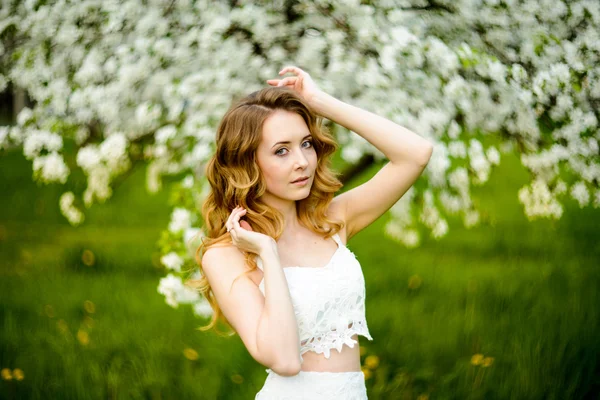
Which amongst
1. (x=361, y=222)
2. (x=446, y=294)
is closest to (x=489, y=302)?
(x=446, y=294)

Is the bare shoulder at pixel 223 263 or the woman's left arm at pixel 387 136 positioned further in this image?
the woman's left arm at pixel 387 136

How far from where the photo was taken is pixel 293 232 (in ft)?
7.84

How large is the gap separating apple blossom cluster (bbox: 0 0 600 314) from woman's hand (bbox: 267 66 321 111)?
2.44 feet

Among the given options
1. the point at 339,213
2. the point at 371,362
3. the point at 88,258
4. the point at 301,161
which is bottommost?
the point at 88,258

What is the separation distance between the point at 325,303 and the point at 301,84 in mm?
908

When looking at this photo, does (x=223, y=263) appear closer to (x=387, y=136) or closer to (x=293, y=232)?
(x=293, y=232)

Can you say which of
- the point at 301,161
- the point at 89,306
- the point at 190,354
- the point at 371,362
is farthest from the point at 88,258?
the point at 301,161

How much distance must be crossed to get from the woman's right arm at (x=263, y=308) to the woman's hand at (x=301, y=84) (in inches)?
26.9

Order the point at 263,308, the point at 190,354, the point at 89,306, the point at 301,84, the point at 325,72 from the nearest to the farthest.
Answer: the point at 263,308
the point at 301,84
the point at 325,72
the point at 190,354
the point at 89,306

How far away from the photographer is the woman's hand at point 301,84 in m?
2.42

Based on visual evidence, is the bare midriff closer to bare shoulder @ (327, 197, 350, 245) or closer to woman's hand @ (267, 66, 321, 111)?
bare shoulder @ (327, 197, 350, 245)

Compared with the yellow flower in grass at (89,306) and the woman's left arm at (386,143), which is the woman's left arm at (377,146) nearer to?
the woman's left arm at (386,143)

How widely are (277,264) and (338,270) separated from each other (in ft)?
0.99

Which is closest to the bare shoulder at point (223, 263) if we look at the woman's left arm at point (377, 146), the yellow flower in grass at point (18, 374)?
the woman's left arm at point (377, 146)
